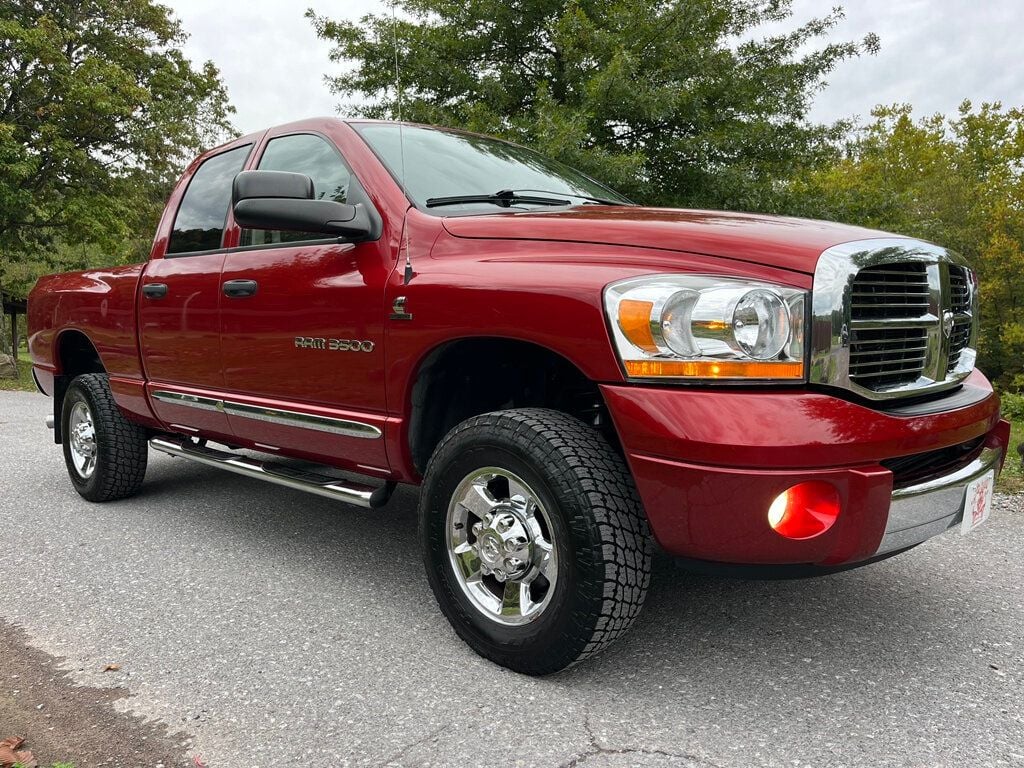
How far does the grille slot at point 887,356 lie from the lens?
2217mm

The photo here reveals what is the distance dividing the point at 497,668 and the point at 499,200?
Result: 1.71m

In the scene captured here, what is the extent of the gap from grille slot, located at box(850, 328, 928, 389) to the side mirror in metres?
1.75

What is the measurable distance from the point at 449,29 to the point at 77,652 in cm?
1046

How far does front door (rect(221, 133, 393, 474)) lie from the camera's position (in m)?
3.00

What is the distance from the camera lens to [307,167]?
3.52 meters

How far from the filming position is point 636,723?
2248 mm

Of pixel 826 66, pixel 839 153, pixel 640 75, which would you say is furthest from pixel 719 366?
pixel 839 153

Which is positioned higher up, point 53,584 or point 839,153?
point 839,153

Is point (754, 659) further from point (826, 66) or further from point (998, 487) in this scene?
point (826, 66)

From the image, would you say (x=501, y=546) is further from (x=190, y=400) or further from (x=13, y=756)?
(x=190, y=400)

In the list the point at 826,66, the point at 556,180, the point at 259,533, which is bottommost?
the point at 259,533

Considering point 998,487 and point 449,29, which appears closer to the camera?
point 998,487

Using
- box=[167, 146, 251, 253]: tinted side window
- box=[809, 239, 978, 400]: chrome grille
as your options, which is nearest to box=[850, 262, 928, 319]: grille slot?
box=[809, 239, 978, 400]: chrome grille

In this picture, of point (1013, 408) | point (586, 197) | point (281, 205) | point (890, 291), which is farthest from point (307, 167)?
point (1013, 408)
